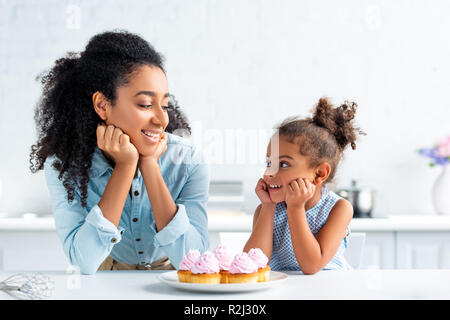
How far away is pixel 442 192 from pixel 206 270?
6.72 feet

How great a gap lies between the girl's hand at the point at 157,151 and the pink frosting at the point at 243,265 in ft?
1.43

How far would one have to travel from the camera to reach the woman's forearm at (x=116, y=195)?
1.20 meters

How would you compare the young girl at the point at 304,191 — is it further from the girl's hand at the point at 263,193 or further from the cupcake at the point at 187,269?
the cupcake at the point at 187,269

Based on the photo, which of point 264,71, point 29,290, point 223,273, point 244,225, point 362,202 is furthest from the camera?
point 264,71

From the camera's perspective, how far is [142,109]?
1284mm

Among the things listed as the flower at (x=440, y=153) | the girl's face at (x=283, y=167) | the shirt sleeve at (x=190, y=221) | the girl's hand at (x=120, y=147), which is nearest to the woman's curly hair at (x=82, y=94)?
the girl's hand at (x=120, y=147)

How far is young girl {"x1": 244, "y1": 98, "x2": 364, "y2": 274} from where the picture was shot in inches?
49.2

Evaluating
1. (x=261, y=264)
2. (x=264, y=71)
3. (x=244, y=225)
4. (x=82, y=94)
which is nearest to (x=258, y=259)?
(x=261, y=264)

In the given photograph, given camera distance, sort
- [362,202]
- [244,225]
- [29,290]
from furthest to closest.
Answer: [362,202]
[244,225]
[29,290]

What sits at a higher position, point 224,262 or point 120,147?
point 120,147

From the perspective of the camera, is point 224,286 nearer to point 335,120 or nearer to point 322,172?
point 322,172
